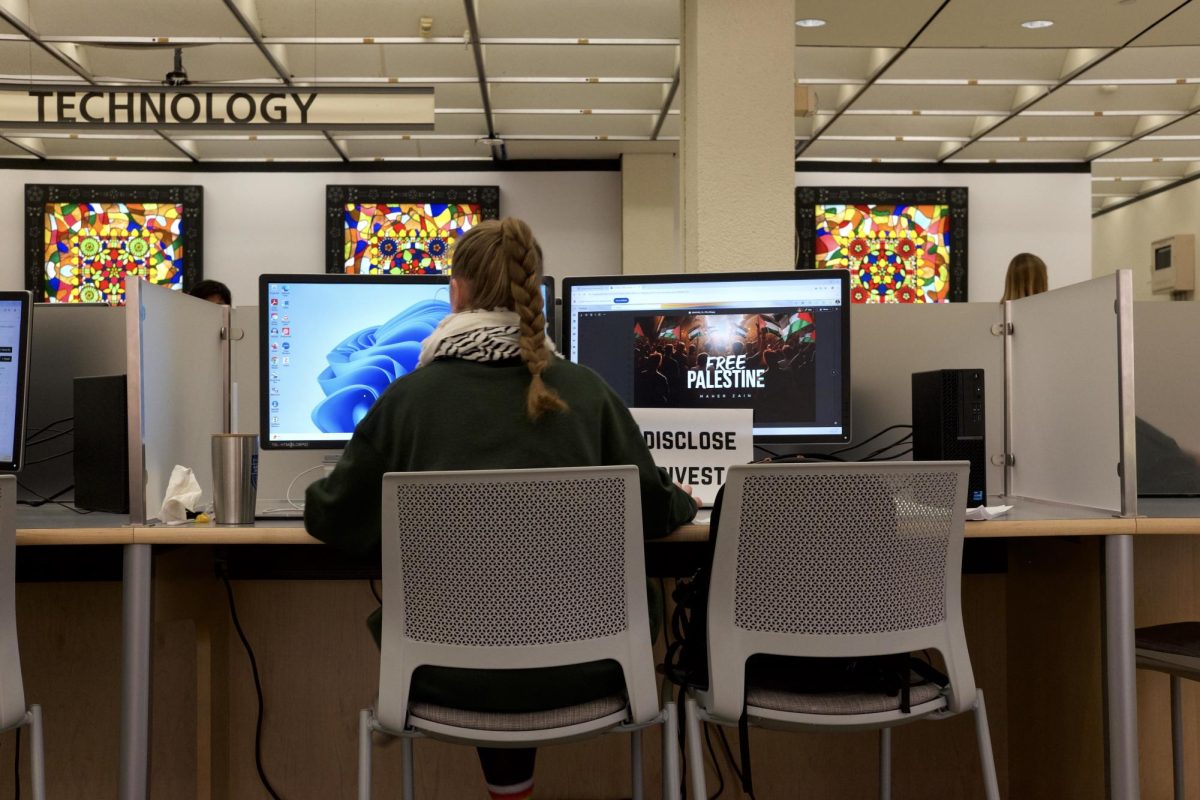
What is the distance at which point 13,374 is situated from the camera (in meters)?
2.02

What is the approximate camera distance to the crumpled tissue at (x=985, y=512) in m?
1.72

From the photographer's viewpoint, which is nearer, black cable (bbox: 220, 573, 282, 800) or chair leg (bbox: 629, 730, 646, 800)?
chair leg (bbox: 629, 730, 646, 800)

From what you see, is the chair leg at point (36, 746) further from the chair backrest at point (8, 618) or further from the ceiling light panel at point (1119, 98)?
the ceiling light panel at point (1119, 98)

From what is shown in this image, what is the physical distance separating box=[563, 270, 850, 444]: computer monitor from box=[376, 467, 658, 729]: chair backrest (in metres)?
0.77

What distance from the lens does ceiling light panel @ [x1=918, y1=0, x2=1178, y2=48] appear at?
4410mm

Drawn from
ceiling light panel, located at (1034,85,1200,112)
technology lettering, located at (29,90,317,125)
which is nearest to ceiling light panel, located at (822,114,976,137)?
ceiling light panel, located at (1034,85,1200,112)

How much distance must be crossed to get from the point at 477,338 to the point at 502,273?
14cm

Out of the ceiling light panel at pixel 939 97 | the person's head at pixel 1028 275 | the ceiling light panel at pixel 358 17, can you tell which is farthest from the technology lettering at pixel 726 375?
the ceiling light panel at pixel 939 97

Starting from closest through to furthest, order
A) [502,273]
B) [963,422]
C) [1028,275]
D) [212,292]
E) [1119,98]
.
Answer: [502,273], [963,422], [1028,275], [212,292], [1119,98]

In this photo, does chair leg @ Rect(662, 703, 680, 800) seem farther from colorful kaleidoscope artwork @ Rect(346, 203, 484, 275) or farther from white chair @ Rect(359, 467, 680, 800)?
colorful kaleidoscope artwork @ Rect(346, 203, 484, 275)

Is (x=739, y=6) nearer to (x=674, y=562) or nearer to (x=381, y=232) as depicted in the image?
(x=674, y=562)

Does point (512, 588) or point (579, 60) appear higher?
point (579, 60)

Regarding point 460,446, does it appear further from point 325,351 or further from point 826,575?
point 325,351

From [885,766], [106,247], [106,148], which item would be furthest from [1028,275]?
[106,247]
